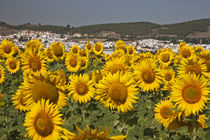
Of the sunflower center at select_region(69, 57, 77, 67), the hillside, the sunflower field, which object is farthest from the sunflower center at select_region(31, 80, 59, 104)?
the hillside

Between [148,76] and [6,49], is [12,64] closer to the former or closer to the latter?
[6,49]

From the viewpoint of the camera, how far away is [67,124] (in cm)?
442

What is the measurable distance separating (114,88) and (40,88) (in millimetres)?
1420

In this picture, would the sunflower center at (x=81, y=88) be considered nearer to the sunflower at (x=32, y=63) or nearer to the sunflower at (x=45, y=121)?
the sunflower at (x=32, y=63)

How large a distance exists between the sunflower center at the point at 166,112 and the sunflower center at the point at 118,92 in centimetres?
159

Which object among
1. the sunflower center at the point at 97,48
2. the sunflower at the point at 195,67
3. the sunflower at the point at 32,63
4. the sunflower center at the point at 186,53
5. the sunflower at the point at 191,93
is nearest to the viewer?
the sunflower at the point at 191,93

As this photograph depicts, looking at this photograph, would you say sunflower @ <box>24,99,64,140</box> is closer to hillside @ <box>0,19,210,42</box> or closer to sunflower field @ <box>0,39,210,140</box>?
sunflower field @ <box>0,39,210,140</box>

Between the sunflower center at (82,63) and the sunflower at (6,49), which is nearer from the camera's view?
the sunflower center at (82,63)

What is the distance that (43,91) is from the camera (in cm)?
363

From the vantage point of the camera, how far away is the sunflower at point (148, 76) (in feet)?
16.9

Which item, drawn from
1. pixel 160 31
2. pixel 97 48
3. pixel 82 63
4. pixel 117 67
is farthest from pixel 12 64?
pixel 160 31

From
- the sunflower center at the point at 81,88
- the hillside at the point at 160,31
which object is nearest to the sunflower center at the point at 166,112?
the sunflower center at the point at 81,88

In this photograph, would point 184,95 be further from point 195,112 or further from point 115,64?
point 115,64

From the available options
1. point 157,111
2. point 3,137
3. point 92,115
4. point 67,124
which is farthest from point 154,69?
point 3,137
